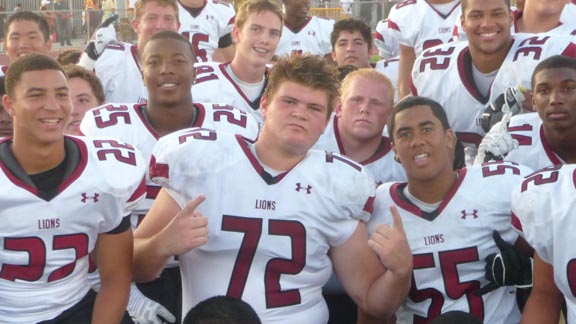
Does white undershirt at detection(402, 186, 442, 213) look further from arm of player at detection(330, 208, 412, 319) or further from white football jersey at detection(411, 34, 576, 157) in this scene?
white football jersey at detection(411, 34, 576, 157)

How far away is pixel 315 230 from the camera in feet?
11.5

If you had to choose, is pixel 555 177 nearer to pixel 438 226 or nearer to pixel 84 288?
pixel 438 226

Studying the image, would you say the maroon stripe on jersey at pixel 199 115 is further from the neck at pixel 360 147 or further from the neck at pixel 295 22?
the neck at pixel 295 22

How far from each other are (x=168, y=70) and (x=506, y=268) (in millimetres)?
1964

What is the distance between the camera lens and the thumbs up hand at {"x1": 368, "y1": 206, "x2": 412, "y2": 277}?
3297 millimetres

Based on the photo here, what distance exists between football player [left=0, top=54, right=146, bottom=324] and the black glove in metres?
1.50

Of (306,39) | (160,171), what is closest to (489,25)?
(160,171)

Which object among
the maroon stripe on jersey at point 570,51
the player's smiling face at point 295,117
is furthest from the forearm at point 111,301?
the maroon stripe on jersey at point 570,51

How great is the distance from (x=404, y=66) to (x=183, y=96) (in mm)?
2261

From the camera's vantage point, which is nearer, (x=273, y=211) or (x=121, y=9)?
(x=273, y=211)

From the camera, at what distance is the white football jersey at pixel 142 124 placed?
4223 mm

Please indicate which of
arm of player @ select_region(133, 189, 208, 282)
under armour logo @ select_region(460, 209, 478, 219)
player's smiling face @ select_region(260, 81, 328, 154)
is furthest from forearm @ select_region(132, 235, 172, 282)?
under armour logo @ select_region(460, 209, 478, 219)

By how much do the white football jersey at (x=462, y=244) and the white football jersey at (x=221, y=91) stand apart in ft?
5.91

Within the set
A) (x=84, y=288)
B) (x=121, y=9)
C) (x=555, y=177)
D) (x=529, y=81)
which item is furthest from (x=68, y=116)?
(x=121, y=9)
